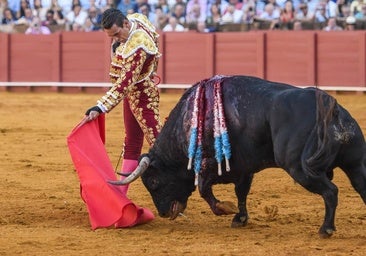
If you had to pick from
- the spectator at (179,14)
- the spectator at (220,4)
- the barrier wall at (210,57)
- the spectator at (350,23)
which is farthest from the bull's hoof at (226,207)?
the spectator at (179,14)

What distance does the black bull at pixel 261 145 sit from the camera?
543cm

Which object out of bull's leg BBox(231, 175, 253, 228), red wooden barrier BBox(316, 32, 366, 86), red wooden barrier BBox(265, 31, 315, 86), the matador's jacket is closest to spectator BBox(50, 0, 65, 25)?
red wooden barrier BBox(265, 31, 315, 86)

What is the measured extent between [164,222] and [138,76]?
931mm

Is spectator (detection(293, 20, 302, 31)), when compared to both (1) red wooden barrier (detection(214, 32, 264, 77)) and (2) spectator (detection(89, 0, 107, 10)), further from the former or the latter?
(2) spectator (detection(89, 0, 107, 10))

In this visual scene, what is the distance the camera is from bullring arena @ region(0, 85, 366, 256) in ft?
17.8

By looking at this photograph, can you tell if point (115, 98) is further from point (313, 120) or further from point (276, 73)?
point (276, 73)

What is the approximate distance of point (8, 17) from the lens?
18.2 m

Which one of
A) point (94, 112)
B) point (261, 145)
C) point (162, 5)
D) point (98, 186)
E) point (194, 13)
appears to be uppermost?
point (162, 5)

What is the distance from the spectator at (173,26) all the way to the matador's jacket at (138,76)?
402 inches

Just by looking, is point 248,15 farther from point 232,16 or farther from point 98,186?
point 98,186

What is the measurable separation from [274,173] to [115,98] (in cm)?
268

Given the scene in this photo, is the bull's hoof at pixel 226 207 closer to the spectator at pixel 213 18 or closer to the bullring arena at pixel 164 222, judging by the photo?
the bullring arena at pixel 164 222

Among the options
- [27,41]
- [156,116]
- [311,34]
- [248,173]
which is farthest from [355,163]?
[27,41]

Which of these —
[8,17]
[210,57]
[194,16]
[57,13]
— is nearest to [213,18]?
[194,16]
